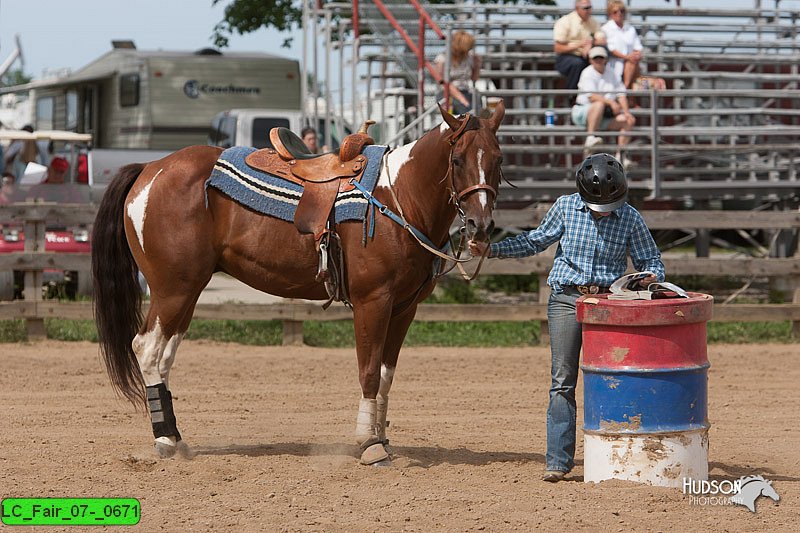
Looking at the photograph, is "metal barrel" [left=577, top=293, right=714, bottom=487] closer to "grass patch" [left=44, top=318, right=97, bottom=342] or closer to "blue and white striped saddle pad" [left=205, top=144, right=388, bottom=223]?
"blue and white striped saddle pad" [left=205, top=144, right=388, bottom=223]

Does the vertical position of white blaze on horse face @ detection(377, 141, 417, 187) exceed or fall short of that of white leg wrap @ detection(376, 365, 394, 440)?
it exceeds it

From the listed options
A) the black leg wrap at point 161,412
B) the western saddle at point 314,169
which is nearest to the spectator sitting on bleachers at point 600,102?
the western saddle at point 314,169

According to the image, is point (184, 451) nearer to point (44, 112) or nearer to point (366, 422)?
point (366, 422)

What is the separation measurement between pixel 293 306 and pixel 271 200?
4600 millimetres

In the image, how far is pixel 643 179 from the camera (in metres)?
14.2

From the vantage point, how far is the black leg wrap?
6711mm

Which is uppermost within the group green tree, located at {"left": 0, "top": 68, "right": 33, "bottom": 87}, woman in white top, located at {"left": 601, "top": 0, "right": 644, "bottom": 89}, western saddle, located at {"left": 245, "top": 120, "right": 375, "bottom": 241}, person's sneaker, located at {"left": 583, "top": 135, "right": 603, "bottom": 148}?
woman in white top, located at {"left": 601, "top": 0, "right": 644, "bottom": 89}

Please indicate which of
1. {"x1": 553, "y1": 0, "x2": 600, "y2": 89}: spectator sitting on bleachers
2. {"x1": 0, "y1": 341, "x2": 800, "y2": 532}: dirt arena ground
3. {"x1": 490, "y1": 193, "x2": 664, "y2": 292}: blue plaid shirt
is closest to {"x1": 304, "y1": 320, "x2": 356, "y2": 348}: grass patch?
{"x1": 0, "y1": 341, "x2": 800, "y2": 532}: dirt arena ground

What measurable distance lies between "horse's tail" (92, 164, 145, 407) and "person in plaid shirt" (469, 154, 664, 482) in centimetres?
230

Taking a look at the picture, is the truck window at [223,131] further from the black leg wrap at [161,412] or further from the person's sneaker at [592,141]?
the black leg wrap at [161,412]

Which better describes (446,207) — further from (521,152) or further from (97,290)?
(521,152)

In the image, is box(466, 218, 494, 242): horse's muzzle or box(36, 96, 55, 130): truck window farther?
box(36, 96, 55, 130): truck window

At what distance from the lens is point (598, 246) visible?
19.5 feet

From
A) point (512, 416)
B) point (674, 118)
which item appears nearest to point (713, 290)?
point (674, 118)
